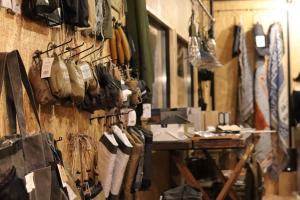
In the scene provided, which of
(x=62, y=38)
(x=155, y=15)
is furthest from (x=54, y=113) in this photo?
(x=155, y=15)

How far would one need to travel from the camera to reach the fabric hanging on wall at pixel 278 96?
6.68 meters

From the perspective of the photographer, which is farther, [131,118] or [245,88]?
[245,88]

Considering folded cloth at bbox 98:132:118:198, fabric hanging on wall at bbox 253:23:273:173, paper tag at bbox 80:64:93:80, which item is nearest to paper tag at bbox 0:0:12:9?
paper tag at bbox 80:64:93:80

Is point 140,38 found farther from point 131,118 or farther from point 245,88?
point 245,88

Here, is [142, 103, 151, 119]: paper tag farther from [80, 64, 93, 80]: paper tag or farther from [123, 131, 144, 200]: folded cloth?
[80, 64, 93, 80]: paper tag

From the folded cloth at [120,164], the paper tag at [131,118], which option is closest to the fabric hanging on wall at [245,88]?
the paper tag at [131,118]

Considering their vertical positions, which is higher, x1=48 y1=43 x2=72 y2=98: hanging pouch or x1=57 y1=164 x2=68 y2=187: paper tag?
x1=48 y1=43 x2=72 y2=98: hanging pouch

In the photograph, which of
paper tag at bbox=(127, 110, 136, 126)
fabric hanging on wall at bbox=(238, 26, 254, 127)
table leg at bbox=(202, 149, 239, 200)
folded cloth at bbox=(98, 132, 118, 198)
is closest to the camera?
folded cloth at bbox=(98, 132, 118, 198)

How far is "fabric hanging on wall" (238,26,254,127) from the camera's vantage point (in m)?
6.81

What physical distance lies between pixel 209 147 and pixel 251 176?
0.71 m

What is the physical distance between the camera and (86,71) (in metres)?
2.20

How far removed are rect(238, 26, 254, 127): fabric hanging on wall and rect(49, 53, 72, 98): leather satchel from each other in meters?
5.19

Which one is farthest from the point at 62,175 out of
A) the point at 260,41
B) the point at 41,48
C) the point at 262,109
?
the point at 260,41

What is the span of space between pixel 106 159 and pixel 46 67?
720mm
